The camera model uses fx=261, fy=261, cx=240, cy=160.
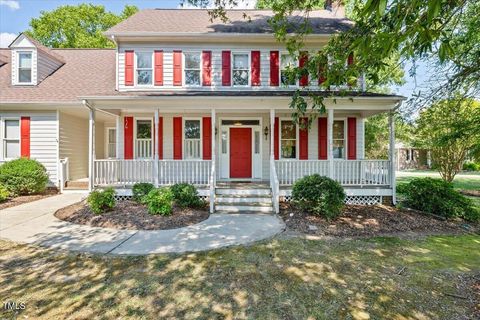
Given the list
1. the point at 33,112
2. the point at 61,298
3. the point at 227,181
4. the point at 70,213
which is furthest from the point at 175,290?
the point at 33,112

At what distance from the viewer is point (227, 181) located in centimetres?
1045

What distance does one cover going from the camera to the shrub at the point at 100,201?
7.17m

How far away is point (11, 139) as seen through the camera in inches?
440

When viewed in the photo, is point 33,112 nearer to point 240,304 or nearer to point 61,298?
point 61,298

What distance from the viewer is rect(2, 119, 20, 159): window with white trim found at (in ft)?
36.5

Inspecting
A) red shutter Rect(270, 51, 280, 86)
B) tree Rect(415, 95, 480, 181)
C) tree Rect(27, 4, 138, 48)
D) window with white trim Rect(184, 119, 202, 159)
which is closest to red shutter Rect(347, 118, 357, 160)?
tree Rect(415, 95, 480, 181)

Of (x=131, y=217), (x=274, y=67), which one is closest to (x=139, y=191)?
(x=131, y=217)

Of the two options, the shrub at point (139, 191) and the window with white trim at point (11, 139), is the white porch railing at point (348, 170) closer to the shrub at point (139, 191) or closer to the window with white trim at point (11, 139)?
the shrub at point (139, 191)

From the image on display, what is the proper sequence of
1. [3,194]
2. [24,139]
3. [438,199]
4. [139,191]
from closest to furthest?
[438,199] → [139,191] → [3,194] → [24,139]

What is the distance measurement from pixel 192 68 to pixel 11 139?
8344mm

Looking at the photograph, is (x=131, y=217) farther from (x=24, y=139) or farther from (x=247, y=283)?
(x=24, y=139)

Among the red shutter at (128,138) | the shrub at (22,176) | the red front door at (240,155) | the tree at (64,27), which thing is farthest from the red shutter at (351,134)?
the tree at (64,27)

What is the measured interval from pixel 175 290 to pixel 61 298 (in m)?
1.39

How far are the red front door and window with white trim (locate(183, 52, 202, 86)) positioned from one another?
109 inches
